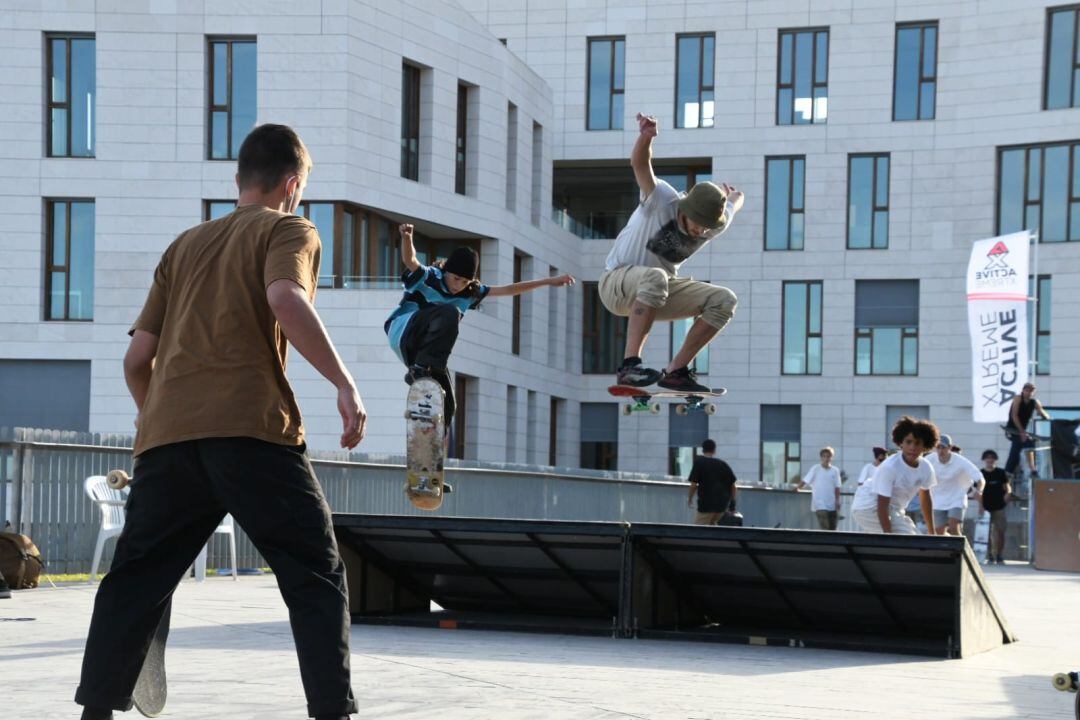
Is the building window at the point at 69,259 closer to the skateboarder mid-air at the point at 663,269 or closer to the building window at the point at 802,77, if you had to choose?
the building window at the point at 802,77

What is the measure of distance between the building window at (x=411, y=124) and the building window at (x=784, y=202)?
13.9 meters

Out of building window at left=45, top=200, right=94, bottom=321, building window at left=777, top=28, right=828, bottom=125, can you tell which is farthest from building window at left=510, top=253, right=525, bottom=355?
building window at left=45, top=200, right=94, bottom=321

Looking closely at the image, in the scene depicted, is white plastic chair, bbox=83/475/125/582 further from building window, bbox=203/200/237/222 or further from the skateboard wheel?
building window, bbox=203/200/237/222

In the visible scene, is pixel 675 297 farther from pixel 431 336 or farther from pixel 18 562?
pixel 18 562

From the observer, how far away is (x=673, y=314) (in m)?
10.5

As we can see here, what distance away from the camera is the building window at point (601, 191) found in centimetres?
4972

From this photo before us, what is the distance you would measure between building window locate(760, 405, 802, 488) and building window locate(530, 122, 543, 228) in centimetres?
1008

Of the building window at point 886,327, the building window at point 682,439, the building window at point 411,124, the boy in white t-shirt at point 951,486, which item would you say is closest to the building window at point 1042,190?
the building window at point 886,327

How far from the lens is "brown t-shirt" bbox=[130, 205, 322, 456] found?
487 cm

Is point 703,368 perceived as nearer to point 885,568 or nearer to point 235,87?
point 235,87

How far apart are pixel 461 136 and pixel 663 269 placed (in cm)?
3187

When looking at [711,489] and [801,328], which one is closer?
[711,489]

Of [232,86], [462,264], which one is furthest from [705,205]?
[232,86]

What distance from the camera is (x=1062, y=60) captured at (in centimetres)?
4562
